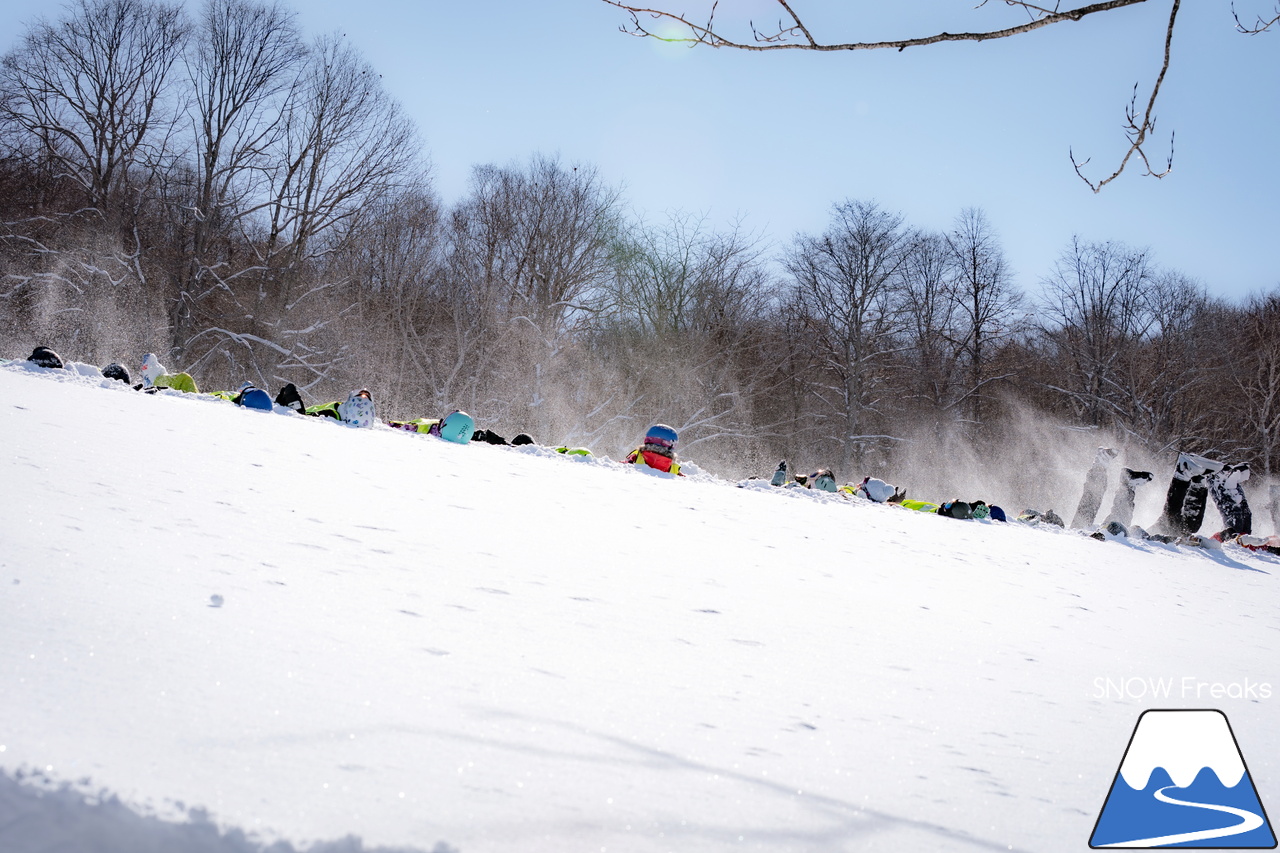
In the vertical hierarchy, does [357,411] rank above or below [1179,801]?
above

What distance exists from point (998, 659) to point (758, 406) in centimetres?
2108

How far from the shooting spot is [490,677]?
150 centimetres

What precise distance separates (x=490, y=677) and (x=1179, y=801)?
1422 mm

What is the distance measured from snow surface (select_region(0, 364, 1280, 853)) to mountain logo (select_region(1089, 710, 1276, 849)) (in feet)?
0.17

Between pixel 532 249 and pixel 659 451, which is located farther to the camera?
pixel 532 249

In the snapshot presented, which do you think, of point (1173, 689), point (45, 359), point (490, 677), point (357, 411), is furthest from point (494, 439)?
point (490, 677)

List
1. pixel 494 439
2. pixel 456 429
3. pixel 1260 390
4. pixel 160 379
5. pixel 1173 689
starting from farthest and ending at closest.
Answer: pixel 1260 390 < pixel 494 439 < pixel 160 379 < pixel 456 429 < pixel 1173 689

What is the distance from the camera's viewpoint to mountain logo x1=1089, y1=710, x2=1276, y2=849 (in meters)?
1.40

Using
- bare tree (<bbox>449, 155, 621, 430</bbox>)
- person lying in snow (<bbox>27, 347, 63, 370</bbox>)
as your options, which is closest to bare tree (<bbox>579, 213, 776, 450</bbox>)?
bare tree (<bbox>449, 155, 621, 430</bbox>)

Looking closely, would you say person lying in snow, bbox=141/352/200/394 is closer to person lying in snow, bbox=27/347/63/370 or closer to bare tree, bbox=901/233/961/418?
person lying in snow, bbox=27/347/63/370

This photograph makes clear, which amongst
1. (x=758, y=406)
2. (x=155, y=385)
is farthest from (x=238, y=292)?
(x=758, y=406)

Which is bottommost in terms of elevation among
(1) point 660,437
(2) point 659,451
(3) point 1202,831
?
(3) point 1202,831

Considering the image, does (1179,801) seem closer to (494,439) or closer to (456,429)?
(456,429)

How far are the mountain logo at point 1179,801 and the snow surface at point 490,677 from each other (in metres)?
0.05
